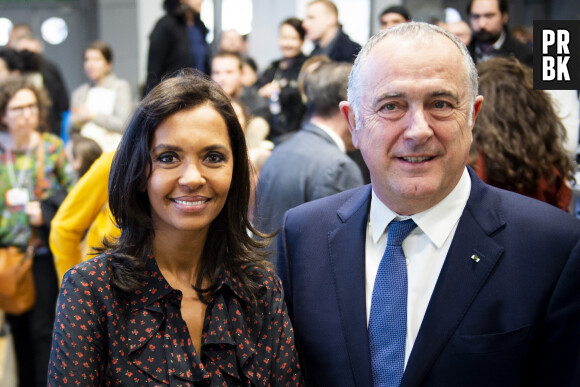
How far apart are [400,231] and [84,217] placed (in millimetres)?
1829

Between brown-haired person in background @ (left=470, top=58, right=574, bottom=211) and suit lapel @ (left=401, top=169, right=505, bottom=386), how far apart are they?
→ 3.22 ft

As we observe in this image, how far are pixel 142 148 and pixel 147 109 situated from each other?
0.35 feet

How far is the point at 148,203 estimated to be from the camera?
2059 mm

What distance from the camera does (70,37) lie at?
428 inches

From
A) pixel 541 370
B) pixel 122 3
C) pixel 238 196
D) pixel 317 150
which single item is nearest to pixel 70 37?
pixel 122 3

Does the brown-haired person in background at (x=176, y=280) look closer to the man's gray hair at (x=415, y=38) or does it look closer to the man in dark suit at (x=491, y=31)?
the man's gray hair at (x=415, y=38)

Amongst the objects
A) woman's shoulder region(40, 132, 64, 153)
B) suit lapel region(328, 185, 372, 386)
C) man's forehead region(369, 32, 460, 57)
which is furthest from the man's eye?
woman's shoulder region(40, 132, 64, 153)

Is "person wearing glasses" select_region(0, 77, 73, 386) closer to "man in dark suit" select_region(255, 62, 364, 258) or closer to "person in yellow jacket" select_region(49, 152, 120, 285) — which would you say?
"person in yellow jacket" select_region(49, 152, 120, 285)

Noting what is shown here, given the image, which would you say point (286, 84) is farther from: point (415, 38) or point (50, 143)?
point (415, 38)

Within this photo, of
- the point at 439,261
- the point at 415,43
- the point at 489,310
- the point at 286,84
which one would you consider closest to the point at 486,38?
the point at 286,84

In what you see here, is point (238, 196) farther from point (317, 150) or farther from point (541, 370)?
point (317, 150)

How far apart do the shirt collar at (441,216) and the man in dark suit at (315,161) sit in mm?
1426

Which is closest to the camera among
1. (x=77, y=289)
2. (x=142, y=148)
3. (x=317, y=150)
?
(x=77, y=289)

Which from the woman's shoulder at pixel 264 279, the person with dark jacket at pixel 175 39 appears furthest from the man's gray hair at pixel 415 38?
the person with dark jacket at pixel 175 39
